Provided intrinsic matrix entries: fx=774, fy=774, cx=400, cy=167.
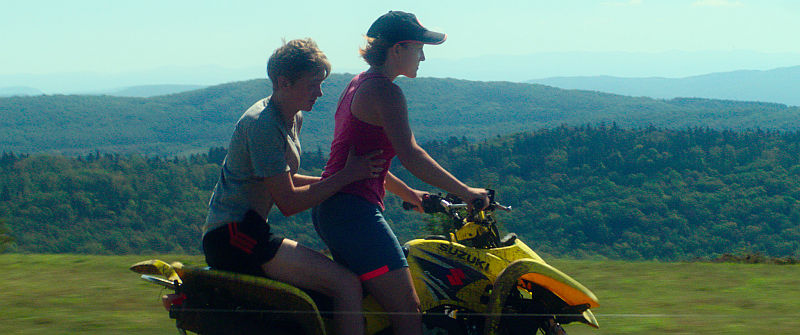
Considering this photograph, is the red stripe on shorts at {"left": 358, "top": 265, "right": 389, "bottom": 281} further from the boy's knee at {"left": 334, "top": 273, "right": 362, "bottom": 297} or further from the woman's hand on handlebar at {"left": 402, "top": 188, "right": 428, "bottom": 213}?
the woman's hand on handlebar at {"left": 402, "top": 188, "right": 428, "bottom": 213}

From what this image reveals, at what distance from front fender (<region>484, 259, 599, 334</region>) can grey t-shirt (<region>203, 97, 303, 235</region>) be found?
1052 millimetres

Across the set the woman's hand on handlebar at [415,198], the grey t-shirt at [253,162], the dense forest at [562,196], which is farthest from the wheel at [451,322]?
the dense forest at [562,196]

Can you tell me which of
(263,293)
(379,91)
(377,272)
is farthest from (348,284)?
(379,91)

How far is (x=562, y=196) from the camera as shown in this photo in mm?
90562

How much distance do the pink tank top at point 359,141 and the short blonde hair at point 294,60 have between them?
227mm

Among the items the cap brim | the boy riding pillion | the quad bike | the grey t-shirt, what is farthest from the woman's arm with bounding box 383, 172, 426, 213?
the cap brim

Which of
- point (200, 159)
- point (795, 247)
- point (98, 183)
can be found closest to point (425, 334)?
point (795, 247)

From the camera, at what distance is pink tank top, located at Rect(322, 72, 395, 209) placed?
317 cm

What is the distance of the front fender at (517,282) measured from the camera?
341 cm

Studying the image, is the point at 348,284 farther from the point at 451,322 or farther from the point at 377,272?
the point at 451,322

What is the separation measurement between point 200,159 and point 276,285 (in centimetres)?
9635

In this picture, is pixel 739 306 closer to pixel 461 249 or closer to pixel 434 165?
pixel 461 249

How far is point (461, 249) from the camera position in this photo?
3547 mm

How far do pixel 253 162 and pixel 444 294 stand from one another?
1121 millimetres
